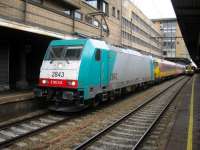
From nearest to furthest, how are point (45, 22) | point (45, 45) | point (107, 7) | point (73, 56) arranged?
point (73, 56) → point (45, 22) → point (45, 45) → point (107, 7)

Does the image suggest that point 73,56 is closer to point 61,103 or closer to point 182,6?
point 61,103

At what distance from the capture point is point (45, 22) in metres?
16.2

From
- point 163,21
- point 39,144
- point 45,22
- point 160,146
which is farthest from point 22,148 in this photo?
point 163,21

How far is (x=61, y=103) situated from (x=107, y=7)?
19.5m

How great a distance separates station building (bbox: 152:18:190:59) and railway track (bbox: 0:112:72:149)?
258 ft

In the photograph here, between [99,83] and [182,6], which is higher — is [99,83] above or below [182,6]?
below

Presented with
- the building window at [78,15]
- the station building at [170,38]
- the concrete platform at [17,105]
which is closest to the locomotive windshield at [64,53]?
the concrete platform at [17,105]

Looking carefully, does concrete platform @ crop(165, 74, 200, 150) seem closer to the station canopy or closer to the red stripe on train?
the red stripe on train

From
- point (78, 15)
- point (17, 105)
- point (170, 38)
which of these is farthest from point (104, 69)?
point (170, 38)

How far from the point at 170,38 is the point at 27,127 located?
8611 centimetres

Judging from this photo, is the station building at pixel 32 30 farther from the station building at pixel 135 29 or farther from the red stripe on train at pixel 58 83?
the station building at pixel 135 29

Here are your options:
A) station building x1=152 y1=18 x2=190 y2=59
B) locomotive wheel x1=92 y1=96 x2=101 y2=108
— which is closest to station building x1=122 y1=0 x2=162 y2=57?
station building x1=152 y1=18 x2=190 y2=59

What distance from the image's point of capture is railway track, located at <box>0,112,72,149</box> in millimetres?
8102

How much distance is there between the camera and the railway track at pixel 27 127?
810cm
